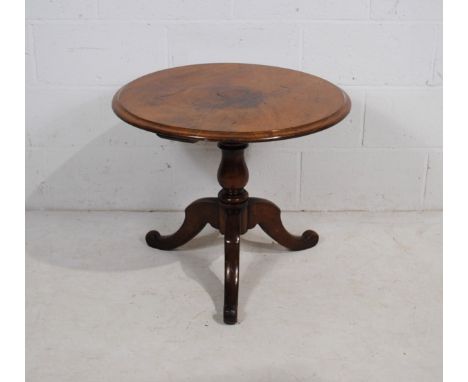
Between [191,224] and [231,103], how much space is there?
64cm

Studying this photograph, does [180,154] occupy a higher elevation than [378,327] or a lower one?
higher

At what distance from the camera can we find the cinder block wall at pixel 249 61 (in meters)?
2.75

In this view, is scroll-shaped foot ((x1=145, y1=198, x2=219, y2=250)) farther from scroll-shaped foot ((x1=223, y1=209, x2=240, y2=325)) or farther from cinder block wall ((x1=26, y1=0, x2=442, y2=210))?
cinder block wall ((x1=26, y1=0, x2=442, y2=210))

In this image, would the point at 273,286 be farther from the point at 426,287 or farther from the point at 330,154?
the point at 330,154

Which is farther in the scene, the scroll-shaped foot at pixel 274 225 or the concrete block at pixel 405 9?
the concrete block at pixel 405 9

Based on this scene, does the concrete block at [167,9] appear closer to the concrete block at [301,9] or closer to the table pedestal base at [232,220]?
the concrete block at [301,9]

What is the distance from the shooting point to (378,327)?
227cm

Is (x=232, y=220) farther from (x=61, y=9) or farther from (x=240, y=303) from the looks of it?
(x=61, y=9)

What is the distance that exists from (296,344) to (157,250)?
781mm

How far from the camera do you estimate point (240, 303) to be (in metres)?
2.40

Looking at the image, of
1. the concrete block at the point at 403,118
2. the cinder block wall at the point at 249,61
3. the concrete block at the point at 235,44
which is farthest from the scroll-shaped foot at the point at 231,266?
the concrete block at the point at 403,118

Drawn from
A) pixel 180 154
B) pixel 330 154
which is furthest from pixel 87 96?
pixel 330 154

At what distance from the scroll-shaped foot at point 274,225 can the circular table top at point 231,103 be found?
1.52 feet

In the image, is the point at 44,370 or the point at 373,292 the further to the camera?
the point at 373,292
